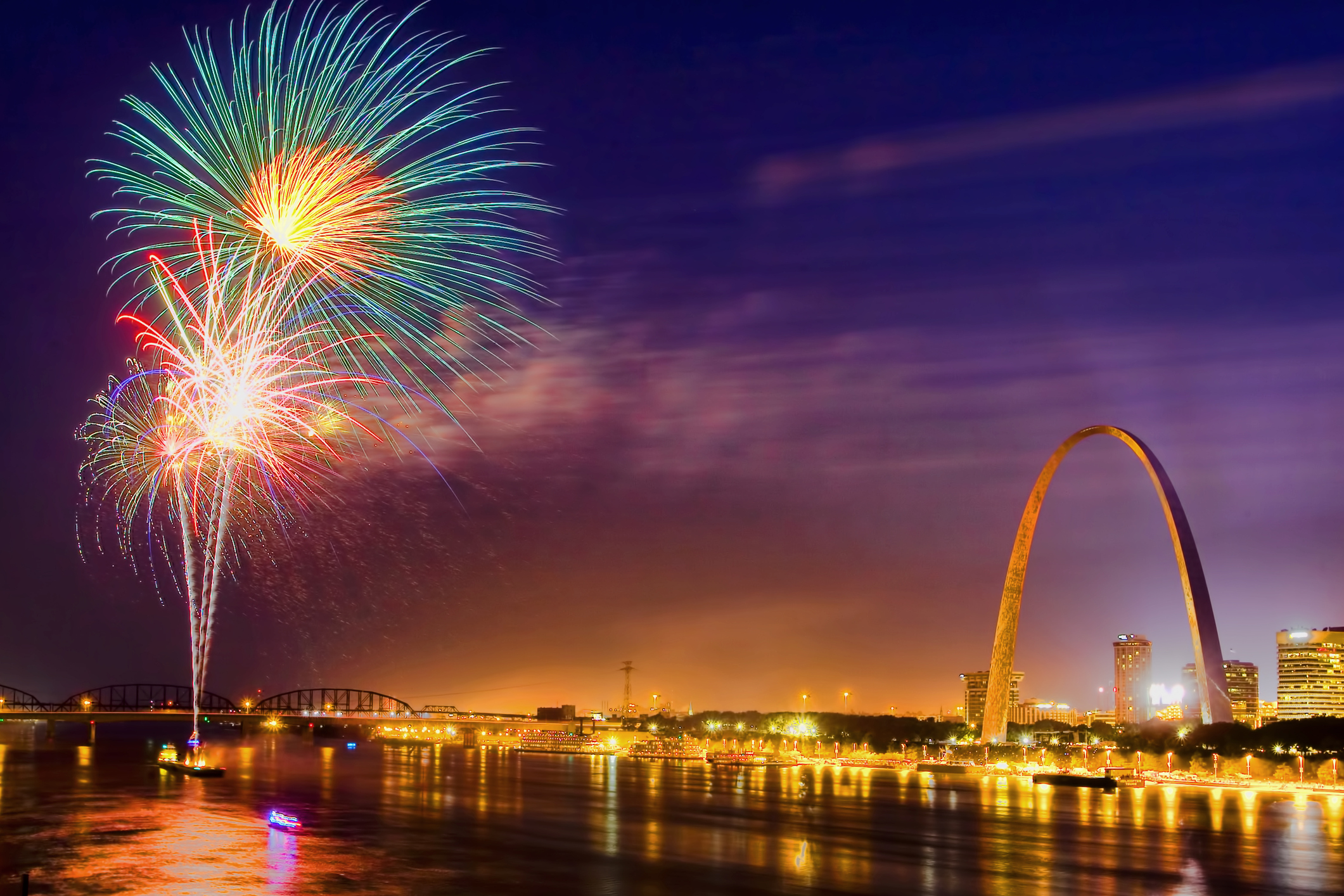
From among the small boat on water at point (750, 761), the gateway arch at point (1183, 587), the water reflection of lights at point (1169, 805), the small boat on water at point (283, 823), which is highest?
the gateway arch at point (1183, 587)

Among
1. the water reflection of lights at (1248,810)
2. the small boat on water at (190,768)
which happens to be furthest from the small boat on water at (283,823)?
the small boat on water at (190,768)

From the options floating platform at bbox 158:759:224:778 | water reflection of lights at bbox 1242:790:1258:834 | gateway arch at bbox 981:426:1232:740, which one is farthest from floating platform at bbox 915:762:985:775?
floating platform at bbox 158:759:224:778

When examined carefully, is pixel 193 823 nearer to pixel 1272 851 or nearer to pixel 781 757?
pixel 1272 851

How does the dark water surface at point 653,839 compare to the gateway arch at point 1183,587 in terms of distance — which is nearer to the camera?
the dark water surface at point 653,839

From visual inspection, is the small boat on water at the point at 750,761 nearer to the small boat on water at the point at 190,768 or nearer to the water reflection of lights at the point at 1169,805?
the water reflection of lights at the point at 1169,805

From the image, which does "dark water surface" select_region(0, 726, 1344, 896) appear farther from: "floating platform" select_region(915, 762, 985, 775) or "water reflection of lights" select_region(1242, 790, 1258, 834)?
"floating platform" select_region(915, 762, 985, 775)

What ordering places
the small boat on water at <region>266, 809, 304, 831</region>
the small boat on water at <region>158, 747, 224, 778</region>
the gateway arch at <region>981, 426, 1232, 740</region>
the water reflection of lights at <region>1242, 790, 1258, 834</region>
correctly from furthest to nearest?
the small boat on water at <region>158, 747, 224, 778</region> → the gateway arch at <region>981, 426, 1232, 740</region> → the water reflection of lights at <region>1242, 790, 1258, 834</region> → the small boat on water at <region>266, 809, 304, 831</region>
